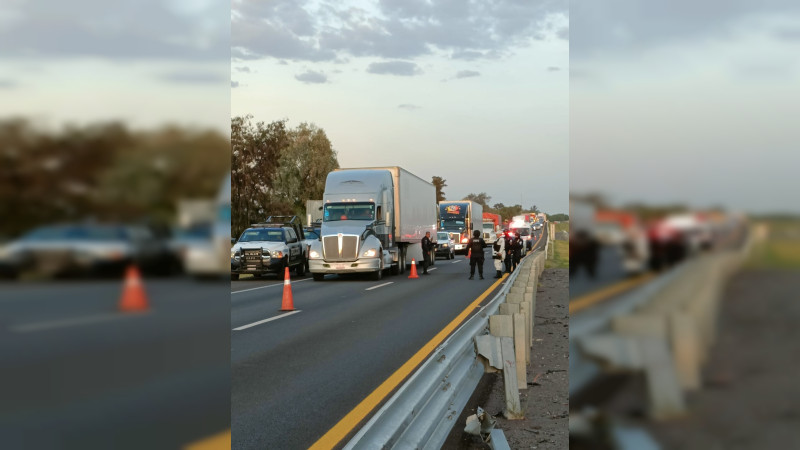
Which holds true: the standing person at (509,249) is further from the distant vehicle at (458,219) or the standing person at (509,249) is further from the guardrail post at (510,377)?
the distant vehicle at (458,219)

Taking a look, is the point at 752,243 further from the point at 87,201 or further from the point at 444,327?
the point at 444,327

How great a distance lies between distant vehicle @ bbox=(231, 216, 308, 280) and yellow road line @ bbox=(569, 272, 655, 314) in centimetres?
2497

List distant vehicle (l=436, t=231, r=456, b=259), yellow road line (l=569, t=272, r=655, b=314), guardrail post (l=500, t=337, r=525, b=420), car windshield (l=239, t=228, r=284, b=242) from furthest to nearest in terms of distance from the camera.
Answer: distant vehicle (l=436, t=231, r=456, b=259), car windshield (l=239, t=228, r=284, b=242), guardrail post (l=500, t=337, r=525, b=420), yellow road line (l=569, t=272, r=655, b=314)

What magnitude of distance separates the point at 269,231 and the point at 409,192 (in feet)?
21.3

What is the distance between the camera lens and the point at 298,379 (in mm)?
8641

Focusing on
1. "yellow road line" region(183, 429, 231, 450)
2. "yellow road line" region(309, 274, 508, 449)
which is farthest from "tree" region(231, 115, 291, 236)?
"yellow road line" region(183, 429, 231, 450)

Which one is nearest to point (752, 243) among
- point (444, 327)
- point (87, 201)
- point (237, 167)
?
point (87, 201)

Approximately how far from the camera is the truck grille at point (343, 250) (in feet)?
84.7

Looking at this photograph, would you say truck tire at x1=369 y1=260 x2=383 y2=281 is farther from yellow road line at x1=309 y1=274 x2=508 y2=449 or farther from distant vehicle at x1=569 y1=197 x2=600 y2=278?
distant vehicle at x1=569 y1=197 x2=600 y2=278

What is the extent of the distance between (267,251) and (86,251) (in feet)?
85.5

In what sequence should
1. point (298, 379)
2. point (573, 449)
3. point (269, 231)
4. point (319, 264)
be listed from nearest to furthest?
point (573, 449) < point (298, 379) < point (319, 264) < point (269, 231)

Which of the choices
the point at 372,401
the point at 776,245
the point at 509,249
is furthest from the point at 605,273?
the point at 509,249

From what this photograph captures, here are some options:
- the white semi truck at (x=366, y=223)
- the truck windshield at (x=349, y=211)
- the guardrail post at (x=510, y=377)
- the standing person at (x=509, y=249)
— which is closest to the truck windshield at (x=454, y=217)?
the white semi truck at (x=366, y=223)

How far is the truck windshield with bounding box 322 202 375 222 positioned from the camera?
89.5ft
